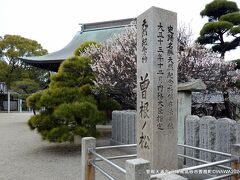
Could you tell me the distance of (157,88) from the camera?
12.7ft

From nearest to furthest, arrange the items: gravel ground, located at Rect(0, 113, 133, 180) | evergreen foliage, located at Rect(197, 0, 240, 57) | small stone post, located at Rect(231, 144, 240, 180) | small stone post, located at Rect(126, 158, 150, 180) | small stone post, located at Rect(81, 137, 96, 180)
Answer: small stone post, located at Rect(126, 158, 150, 180)
small stone post, located at Rect(231, 144, 240, 180)
small stone post, located at Rect(81, 137, 96, 180)
gravel ground, located at Rect(0, 113, 133, 180)
evergreen foliage, located at Rect(197, 0, 240, 57)

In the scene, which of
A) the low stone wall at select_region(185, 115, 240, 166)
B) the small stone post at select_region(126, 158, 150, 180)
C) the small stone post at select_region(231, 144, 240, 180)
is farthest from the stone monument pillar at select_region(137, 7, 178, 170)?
the low stone wall at select_region(185, 115, 240, 166)

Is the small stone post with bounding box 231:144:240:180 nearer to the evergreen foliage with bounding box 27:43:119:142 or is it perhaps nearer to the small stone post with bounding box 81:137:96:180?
the small stone post with bounding box 81:137:96:180

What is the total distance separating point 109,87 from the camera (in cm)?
947

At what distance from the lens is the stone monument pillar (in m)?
3.83

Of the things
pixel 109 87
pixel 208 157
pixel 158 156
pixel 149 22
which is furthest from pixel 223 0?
pixel 158 156

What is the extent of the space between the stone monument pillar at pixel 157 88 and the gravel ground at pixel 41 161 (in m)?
2.09

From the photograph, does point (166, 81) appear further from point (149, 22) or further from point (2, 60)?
point (2, 60)

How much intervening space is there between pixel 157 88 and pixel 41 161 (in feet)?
15.5

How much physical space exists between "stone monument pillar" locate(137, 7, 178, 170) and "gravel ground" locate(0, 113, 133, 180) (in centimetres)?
209

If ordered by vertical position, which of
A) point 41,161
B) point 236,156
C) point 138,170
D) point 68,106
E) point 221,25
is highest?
point 221,25

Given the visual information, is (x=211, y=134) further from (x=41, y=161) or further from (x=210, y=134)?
(x=41, y=161)

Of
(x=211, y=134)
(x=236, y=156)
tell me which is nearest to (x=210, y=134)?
(x=211, y=134)

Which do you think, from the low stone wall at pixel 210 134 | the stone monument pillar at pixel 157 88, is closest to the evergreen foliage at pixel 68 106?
the low stone wall at pixel 210 134
